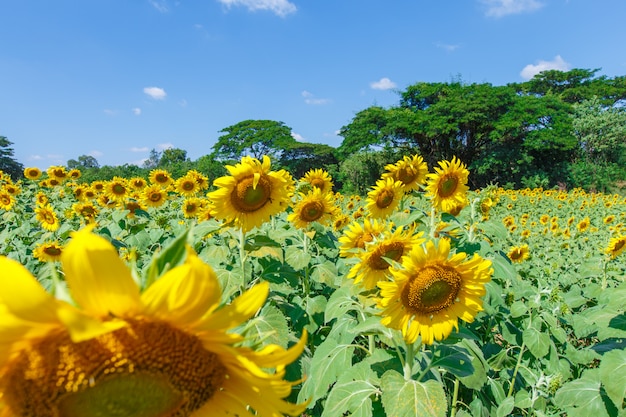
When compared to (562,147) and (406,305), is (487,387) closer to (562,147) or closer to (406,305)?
(406,305)

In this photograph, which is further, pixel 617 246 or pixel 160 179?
pixel 160 179

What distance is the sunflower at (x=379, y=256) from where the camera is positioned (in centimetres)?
221

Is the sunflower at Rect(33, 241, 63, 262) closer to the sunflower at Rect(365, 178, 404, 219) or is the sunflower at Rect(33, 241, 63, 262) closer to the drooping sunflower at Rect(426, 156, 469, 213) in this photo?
the sunflower at Rect(365, 178, 404, 219)

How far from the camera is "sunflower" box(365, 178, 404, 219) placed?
12.6ft

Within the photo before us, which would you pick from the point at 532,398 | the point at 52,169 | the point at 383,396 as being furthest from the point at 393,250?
the point at 52,169

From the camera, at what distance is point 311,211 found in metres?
3.94

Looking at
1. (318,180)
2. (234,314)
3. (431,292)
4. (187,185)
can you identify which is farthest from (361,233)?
(187,185)

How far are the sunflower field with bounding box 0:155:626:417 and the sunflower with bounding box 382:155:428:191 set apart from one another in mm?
21

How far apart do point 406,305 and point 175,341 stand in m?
1.29

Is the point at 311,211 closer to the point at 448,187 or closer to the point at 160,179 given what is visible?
the point at 448,187

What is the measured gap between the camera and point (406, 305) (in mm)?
1783

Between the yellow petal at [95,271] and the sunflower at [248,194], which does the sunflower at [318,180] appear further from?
the yellow petal at [95,271]

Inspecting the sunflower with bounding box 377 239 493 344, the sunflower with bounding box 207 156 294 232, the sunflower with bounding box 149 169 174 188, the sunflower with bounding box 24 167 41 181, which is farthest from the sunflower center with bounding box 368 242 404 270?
the sunflower with bounding box 24 167 41 181

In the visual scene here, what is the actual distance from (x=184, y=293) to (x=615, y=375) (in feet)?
7.02
